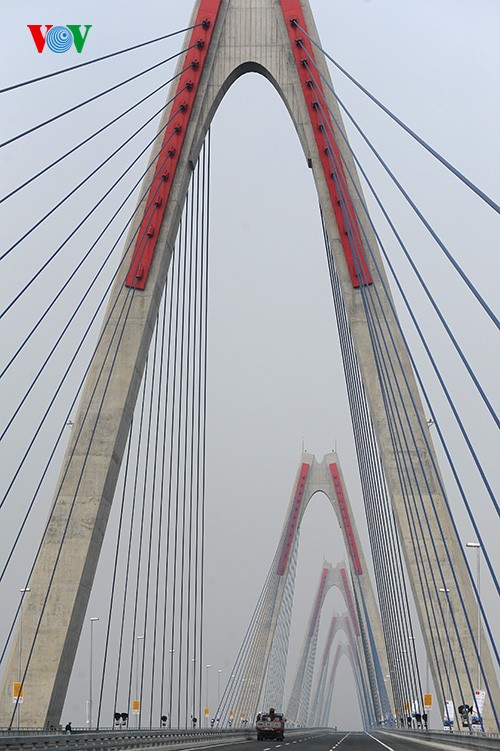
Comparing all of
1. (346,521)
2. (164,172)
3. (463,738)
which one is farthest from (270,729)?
(346,521)

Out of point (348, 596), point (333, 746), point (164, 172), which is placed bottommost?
point (333, 746)

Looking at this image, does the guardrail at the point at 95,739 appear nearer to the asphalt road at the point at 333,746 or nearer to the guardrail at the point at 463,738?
the asphalt road at the point at 333,746

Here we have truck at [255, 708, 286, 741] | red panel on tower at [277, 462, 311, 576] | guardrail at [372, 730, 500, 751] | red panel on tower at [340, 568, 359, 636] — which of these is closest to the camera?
guardrail at [372, 730, 500, 751]

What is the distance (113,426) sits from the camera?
1218 inches

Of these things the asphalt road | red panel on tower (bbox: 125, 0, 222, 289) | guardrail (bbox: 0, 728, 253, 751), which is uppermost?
red panel on tower (bbox: 125, 0, 222, 289)

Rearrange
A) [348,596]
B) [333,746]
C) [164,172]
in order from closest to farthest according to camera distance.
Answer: [164,172]
[333,746]
[348,596]

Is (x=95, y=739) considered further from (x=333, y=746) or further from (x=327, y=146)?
(x=327, y=146)

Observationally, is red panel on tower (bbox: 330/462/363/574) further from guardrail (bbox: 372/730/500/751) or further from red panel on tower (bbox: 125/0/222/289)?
red panel on tower (bbox: 125/0/222/289)

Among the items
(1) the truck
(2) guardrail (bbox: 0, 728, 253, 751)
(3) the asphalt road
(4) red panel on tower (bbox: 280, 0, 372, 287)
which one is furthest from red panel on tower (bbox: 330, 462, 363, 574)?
(4) red panel on tower (bbox: 280, 0, 372, 287)

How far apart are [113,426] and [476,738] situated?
11117 mm

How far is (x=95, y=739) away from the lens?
26656 mm

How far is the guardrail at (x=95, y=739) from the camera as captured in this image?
71.8 feet

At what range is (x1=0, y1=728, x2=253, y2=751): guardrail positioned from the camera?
862 inches

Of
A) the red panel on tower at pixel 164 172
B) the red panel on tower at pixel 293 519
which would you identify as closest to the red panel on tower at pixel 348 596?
the red panel on tower at pixel 293 519
